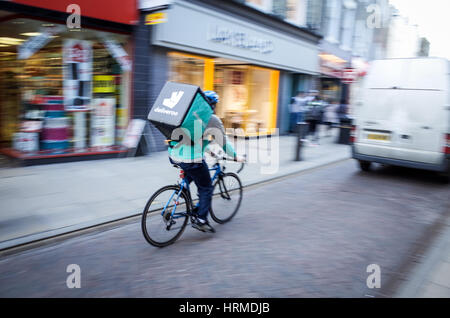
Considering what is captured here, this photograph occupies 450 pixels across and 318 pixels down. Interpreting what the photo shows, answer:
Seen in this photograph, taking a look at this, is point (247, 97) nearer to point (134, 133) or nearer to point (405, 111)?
point (134, 133)

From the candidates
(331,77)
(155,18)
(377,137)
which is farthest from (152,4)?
(331,77)

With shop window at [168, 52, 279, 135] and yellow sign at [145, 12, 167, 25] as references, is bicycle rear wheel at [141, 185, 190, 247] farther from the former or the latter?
shop window at [168, 52, 279, 135]

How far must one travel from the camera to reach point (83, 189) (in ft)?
20.4

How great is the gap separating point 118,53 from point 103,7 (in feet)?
4.25

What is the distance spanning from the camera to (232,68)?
44.9ft

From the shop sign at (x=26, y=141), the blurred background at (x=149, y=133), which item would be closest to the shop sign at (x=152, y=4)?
the blurred background at (x=149, y=133)

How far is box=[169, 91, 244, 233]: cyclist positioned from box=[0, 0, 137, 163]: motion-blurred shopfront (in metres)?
4.97

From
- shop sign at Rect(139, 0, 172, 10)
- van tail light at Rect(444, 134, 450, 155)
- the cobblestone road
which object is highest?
shop sign at Rect(139, 0, 172, 10)

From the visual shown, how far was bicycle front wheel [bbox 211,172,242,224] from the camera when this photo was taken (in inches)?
198

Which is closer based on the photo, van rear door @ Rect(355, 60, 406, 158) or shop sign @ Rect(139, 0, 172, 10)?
van rear door @ Rect(355, 60, 406, 158)

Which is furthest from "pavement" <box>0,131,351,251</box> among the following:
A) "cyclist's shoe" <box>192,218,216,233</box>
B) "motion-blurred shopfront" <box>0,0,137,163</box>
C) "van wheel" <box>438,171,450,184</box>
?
"van wheel" <box>438,171,450,184</box>

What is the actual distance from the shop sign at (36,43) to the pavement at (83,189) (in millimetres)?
2380
